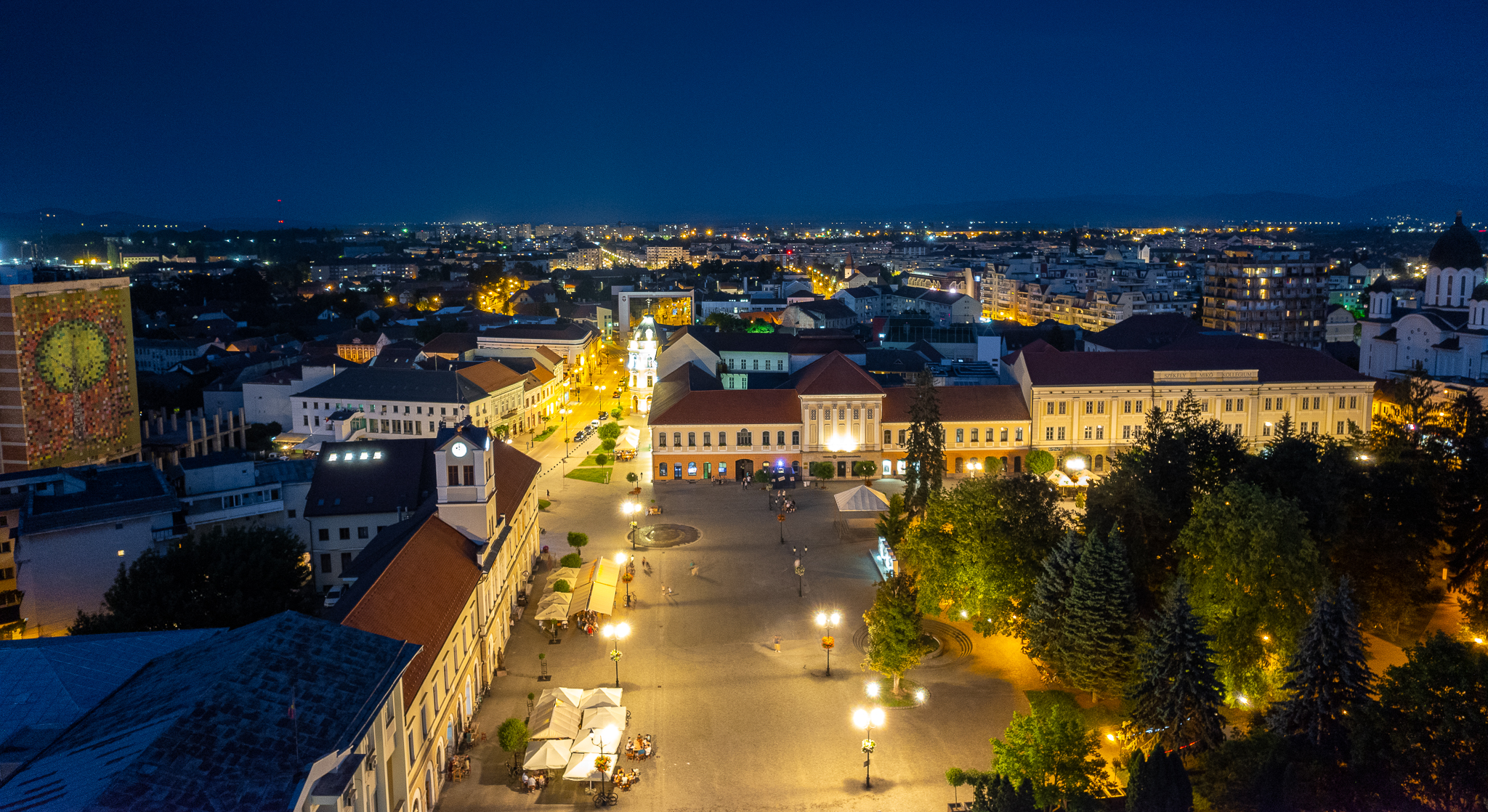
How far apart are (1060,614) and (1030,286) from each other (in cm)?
11027

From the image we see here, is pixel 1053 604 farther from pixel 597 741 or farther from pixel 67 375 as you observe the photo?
pixel 67 375

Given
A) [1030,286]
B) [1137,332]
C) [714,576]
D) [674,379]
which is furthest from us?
[1030,286]

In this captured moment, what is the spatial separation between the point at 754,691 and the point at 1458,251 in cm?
7425

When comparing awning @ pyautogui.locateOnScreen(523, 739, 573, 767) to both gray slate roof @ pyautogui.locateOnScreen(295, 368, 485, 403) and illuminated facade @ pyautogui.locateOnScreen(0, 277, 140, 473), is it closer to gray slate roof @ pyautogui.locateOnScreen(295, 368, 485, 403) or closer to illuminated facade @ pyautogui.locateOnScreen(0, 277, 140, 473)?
gray slate roof @ pyautogui.locateOnScreen(295, 368, 485, 403)

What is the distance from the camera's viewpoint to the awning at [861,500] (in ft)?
138

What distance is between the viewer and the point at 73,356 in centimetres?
5156

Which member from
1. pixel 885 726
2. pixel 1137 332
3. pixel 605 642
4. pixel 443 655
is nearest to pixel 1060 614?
pixel 885 726

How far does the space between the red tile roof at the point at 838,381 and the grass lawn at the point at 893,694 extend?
2705 centimetres

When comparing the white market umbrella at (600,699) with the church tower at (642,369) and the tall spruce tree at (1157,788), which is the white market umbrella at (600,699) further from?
the church tower at (642,369)

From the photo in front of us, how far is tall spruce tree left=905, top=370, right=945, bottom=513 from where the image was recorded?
139 ft

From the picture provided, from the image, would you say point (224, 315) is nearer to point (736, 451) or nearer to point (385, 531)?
point (736, 451)

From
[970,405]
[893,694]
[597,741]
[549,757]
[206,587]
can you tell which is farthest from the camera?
[970,405]

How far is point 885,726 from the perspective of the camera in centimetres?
2470

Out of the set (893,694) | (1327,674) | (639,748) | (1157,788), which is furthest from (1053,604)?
(639,748)
